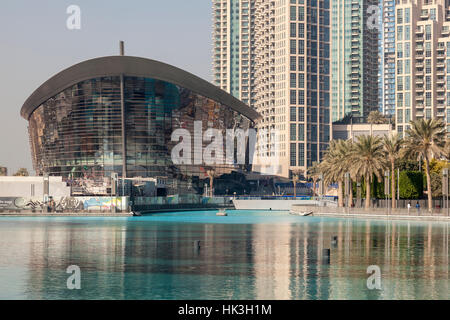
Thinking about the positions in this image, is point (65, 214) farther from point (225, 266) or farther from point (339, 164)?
point (225, 266)

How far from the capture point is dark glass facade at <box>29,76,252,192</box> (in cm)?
18575

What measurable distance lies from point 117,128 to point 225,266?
144135mm

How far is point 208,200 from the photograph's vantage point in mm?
188500

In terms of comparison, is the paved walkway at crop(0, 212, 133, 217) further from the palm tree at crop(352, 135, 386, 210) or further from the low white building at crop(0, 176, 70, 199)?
the palm tree at crop(352, 135, 386, 210)

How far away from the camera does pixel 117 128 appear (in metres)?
186

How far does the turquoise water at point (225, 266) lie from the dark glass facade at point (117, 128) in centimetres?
11392

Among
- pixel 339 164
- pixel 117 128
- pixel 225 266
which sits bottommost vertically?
pixel 225 266

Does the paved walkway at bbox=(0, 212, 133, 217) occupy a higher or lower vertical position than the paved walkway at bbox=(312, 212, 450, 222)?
lower

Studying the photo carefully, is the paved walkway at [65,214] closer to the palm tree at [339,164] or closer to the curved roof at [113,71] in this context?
the palm tree at [339,164]

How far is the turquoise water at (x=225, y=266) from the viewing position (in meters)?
35.3

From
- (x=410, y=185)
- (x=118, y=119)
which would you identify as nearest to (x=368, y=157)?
(x=410, y=185)

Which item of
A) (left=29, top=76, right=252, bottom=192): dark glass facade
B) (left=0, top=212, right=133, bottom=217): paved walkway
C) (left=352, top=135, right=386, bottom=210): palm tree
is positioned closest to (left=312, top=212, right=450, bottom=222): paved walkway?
(left=352, top=135, right=386, bottom=210): palm tree

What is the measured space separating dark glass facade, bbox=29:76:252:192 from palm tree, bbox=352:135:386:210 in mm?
85007
